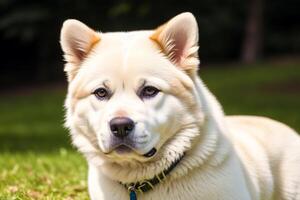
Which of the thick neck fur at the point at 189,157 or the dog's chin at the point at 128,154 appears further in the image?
the thick neck fur at the point at 189,157

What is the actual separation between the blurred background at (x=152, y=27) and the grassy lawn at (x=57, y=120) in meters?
0.03

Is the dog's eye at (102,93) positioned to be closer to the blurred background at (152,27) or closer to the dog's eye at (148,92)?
the dog's eye at (148,92)

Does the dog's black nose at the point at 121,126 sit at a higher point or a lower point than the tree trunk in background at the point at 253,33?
higher

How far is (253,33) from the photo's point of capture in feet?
98.0

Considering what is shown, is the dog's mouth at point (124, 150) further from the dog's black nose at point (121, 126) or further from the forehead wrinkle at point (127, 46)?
the forehead wrinkle at point (127, 46)

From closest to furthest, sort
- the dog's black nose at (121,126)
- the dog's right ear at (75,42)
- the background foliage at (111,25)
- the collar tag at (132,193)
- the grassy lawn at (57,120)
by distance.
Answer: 1. the dog's black nose at (121,126)
2. the collar tag at (132,193)
3. the dog's right ear at (75,42)
4. the grassy lawn at (57,120)
5. the background foliage at (111,25)

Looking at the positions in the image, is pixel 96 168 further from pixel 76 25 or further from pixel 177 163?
pixel 76 25

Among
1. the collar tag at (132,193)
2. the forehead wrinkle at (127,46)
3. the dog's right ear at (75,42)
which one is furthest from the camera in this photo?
the dog's right ear at (75,42)

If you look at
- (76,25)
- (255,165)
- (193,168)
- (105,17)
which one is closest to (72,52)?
(76,25)

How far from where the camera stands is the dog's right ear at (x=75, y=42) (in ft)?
14.8

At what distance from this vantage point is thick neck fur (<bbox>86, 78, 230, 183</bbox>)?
430 cm

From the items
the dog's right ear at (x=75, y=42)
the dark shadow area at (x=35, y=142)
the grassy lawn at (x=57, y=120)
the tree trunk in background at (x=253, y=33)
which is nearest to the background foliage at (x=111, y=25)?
the tree trunk in background at (x=253, y=33)

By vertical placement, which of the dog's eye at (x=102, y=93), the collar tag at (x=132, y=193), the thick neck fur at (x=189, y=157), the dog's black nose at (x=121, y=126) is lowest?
the collar tag at (x=132, y=193)

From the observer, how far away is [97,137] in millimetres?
4238
